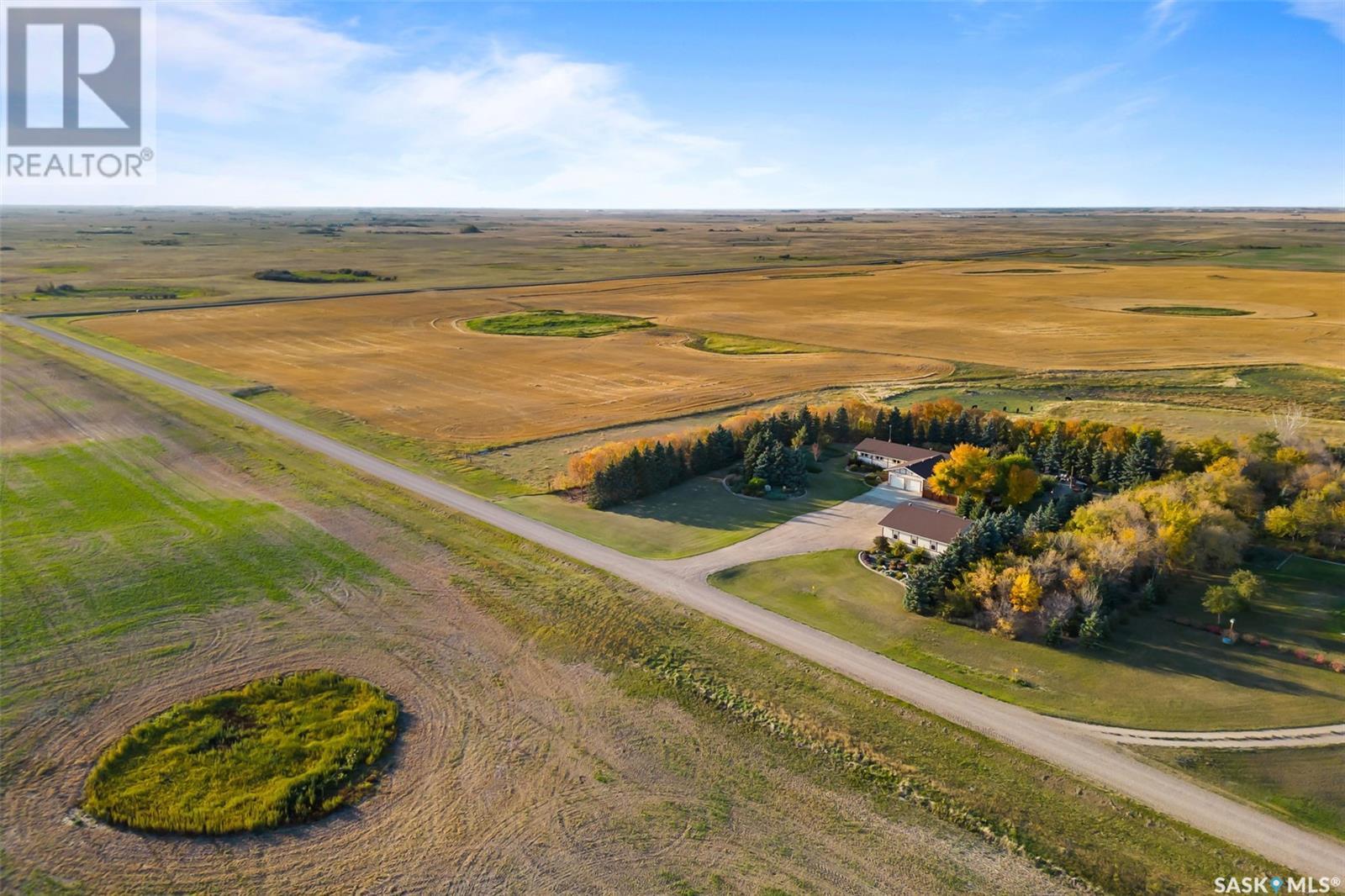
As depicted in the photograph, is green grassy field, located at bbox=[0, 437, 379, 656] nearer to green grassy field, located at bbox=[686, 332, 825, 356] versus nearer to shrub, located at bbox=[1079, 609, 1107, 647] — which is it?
shrub, located at bbox=[1079, 609, 1107, 647]

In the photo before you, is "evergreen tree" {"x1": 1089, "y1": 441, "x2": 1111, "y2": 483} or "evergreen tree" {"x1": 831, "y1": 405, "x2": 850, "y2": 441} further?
"evergreen tree" {"x1": 831, "y1": 405, "x2": 850, "y2": 441}

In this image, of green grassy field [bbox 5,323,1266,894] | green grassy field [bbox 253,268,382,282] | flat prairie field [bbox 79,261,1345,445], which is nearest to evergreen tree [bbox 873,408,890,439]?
flat prairie field [bbox 79,261,1345,445]

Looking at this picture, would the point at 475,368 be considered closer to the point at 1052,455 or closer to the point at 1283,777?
the point at 1052,455

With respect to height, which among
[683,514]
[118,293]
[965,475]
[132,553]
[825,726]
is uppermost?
[118,293]

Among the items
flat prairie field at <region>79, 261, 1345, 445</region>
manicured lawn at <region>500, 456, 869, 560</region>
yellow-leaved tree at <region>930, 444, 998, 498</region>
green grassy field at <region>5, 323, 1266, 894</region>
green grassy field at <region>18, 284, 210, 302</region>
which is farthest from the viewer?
green grassy field at <region>18, 284, 210, 302</region>

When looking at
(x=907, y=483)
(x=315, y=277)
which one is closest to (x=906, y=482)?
(x=907, y=483)
